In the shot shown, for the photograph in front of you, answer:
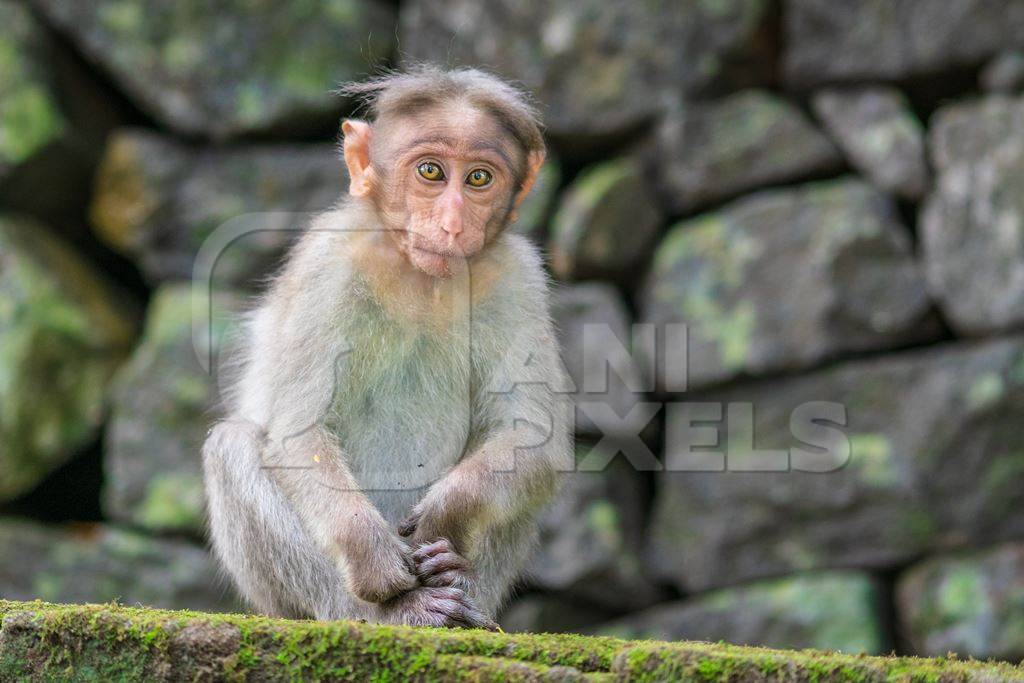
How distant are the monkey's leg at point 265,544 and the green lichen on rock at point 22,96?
3331mm

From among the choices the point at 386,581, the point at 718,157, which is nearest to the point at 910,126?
the point at 718,157

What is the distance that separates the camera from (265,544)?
180 inches

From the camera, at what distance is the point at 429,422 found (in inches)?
194

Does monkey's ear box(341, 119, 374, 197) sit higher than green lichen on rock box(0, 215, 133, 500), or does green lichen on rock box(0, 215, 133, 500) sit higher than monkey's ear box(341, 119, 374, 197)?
monkey's ear box(341, 119, 374, 197)

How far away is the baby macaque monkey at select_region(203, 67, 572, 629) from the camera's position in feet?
14.9

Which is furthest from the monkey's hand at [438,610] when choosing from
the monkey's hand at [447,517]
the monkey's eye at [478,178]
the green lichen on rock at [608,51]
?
the green lichen on rock at [608,51]

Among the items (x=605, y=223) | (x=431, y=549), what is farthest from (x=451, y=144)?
(x=605, y=223)

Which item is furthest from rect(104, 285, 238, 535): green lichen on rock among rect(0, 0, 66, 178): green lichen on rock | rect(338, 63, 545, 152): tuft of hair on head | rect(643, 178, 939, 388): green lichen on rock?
rect(338, 63, 545, 152): tuft of hair on head

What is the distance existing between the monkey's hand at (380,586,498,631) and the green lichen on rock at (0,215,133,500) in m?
3.68

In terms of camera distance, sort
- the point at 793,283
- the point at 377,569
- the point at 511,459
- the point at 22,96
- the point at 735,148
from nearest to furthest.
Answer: the point at 377,569 < the point at 511,459 < the point at 793,283 < the point at 735,148 < the point at 22,96

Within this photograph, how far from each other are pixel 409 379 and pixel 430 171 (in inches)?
32.3

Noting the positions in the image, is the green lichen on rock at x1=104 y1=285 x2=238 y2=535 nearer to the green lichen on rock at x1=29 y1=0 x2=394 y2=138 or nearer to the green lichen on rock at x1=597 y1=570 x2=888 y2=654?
the green lichen on rock at x1=29 y1=0 x2=394 y2=138

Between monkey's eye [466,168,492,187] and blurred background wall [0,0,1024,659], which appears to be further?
blurred background wall [0,0,1024,659]

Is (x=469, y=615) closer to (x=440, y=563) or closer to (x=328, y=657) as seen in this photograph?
(x=440, y=563)
